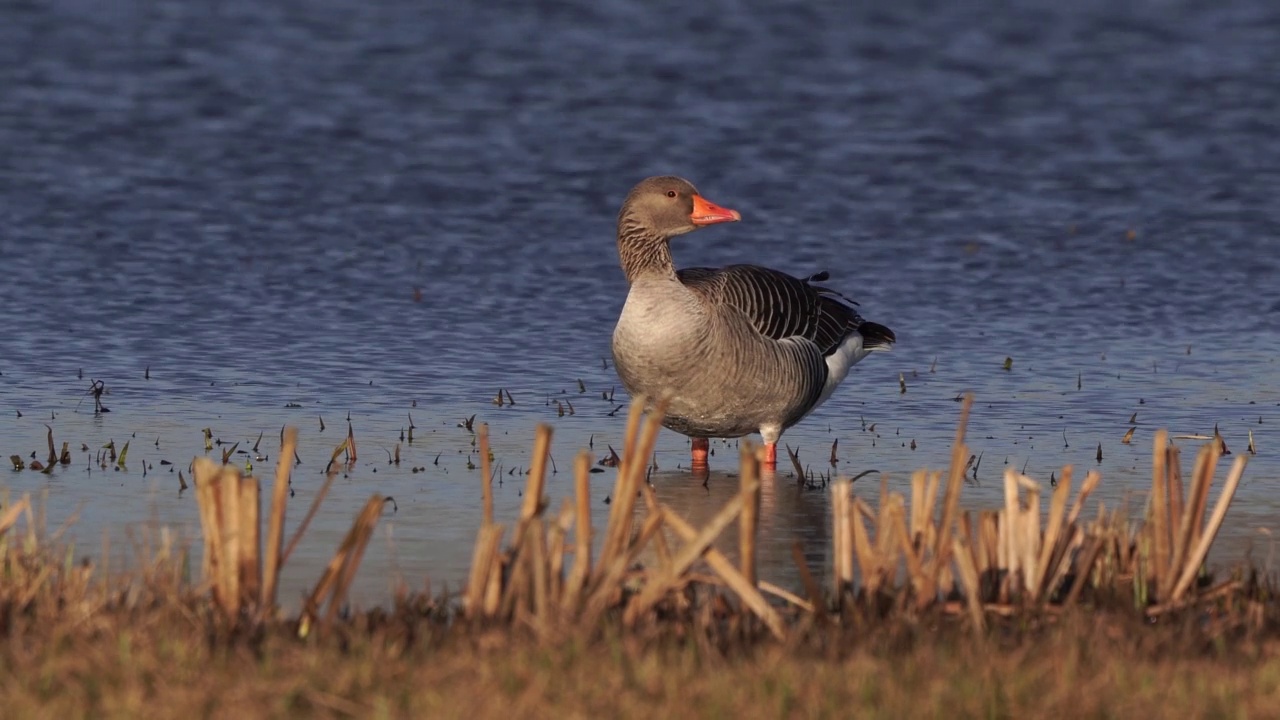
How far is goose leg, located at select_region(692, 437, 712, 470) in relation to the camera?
1184 centimetres

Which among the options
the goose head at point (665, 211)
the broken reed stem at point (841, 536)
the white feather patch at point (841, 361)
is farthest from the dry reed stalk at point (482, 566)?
the white feather patch at point (841, 361)

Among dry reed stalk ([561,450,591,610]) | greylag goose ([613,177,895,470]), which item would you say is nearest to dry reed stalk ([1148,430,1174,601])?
dry reed stalk ([561,450,591,610])

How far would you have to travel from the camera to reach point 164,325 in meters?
16.6

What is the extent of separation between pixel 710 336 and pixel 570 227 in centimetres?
1009

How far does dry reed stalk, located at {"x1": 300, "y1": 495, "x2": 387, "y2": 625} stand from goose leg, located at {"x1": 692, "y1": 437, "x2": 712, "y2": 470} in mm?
4585

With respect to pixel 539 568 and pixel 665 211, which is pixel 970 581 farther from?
pixel 665 211

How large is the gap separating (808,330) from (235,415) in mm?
3655

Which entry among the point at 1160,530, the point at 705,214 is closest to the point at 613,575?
the point at 1160,530

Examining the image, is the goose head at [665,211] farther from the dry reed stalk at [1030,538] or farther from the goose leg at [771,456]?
the dry reed stalk at [1030,538]

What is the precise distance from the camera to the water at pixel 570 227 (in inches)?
488

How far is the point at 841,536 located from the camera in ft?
25.6

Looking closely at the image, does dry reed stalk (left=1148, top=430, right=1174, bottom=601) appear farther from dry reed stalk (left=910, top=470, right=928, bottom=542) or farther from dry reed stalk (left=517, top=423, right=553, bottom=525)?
dry reed stalk (left=517, top=423, right=553, bottom=525)

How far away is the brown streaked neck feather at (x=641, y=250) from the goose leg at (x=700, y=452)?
1.00 m

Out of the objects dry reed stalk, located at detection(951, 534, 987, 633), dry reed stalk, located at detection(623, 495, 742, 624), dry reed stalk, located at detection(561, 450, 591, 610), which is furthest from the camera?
dry reed stalk, located at detection(951, 534, 987, 633)
